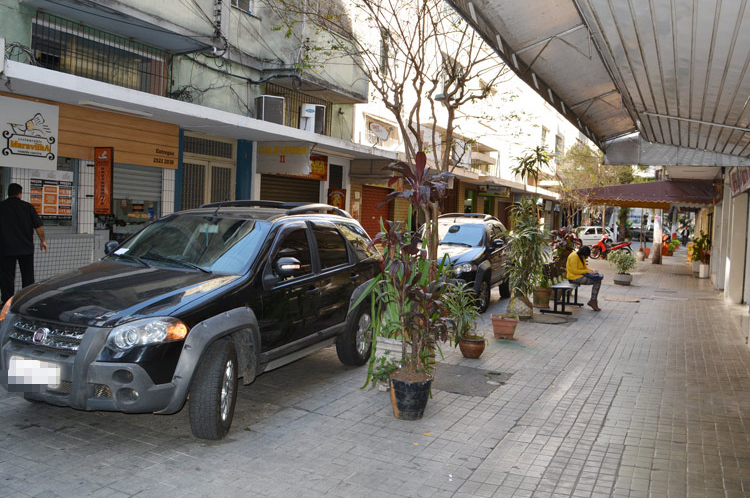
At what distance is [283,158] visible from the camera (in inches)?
594

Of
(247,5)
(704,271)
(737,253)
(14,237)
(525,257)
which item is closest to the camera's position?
(14,237)

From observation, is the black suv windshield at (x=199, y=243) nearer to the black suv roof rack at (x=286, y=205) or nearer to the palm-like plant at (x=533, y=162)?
the black suv roof rack at (x=286, y=205)

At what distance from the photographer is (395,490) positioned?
422cm

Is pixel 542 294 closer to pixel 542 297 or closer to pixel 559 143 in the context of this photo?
pixel 542 297

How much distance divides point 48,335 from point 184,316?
3.29 ft

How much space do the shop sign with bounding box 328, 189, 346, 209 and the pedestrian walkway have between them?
1133cm

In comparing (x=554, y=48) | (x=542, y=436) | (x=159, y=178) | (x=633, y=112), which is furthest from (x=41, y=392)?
(x=159, y=178)

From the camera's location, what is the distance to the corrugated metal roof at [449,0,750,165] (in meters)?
4.45

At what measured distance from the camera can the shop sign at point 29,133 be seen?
374 inches

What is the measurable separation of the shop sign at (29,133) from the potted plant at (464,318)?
720 centimetres

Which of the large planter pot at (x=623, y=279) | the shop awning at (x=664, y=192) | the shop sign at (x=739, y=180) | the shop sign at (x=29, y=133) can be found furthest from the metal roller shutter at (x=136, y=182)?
the shop awning at (x=664, y=192)

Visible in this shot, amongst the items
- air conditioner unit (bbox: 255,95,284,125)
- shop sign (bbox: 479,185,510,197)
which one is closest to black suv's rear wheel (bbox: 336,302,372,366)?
air conditioner unit (bbox: 255,95,284,125)

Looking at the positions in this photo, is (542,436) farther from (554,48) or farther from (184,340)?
(554,48)

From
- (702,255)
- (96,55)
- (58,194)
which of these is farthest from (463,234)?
(702,255)
